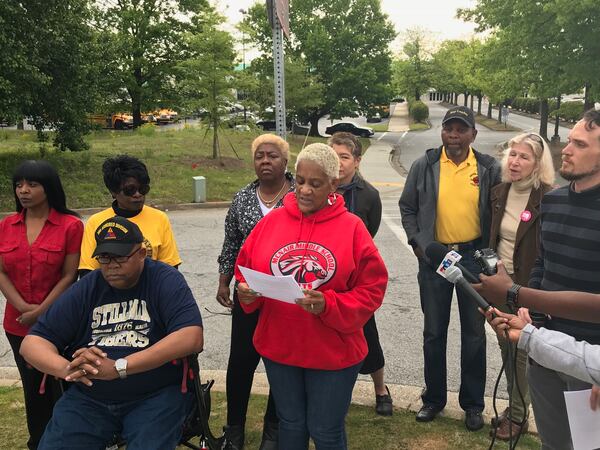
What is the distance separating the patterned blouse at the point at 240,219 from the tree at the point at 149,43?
93.1 ft

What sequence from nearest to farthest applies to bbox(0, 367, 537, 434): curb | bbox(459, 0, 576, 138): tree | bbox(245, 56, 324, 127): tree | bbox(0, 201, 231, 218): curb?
bbox(0, 367, 537, 434): curb
bbox(0, 201, 231, 218): curb
bbox(459, 0, 576, 138): tree
bbox(245, 56, 324, 127): tree

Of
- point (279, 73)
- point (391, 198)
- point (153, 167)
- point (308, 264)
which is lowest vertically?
point (391, 198)

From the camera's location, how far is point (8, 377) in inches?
186

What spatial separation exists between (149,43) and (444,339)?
3084cm

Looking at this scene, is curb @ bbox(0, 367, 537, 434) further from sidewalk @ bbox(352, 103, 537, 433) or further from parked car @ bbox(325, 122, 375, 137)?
parked car @ bbox(325, 122, 375, 137)

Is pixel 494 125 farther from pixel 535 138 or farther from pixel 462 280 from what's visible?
pixel 462 280

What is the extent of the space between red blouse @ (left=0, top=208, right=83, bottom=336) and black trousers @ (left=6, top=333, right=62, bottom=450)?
18 cm

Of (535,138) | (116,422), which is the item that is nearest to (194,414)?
(116,422)

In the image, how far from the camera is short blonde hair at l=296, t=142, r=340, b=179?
9.05 feet

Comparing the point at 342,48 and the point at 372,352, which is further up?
the point at 342,48

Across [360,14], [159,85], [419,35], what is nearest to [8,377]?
[159,85]

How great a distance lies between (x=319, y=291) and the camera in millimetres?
2652

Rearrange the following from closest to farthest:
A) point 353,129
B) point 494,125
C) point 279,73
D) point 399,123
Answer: point 279,73
point 353,129
point 494,125
point 399,123

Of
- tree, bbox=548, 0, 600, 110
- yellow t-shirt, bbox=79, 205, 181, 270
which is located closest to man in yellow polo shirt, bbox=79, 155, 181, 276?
yellow t-shirt, bbox=79, 205, 181, 270
